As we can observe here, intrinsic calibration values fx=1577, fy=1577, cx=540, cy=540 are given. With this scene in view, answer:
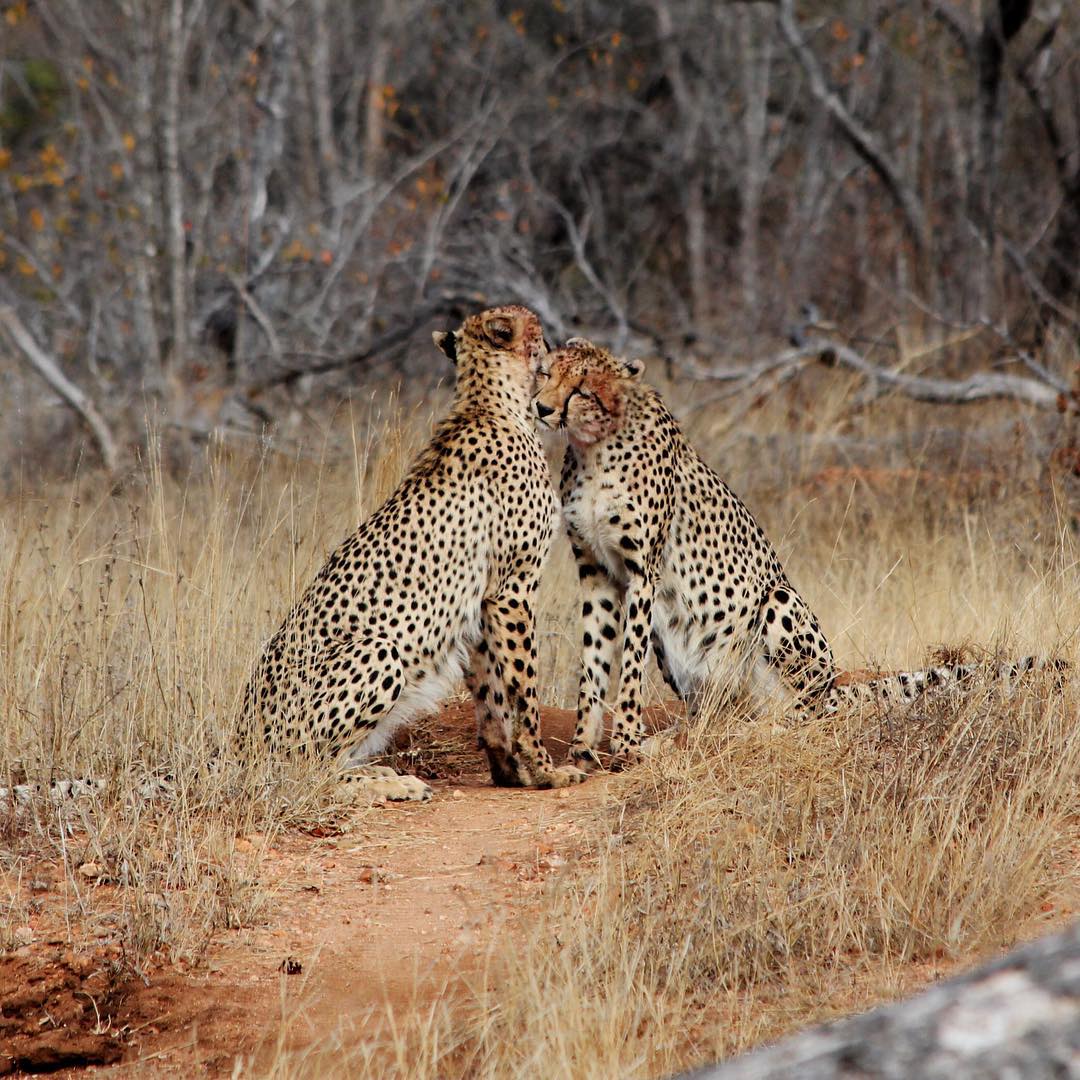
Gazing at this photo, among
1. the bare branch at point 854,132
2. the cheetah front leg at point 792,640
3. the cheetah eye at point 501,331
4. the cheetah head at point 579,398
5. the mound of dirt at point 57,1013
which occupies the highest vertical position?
the bare branch at point 854,132

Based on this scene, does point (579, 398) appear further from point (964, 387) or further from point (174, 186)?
point (174, 186)

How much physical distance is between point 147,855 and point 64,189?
35.0 feet

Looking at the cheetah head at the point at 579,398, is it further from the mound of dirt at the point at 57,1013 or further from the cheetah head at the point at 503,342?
the mound of dirt at the point at 57,1013

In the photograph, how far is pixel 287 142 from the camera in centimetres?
1326

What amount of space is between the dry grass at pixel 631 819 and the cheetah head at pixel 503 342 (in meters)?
0.57

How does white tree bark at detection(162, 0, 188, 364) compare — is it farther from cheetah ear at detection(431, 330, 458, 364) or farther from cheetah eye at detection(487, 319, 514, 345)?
cheetah eye at detection(487, 319, 514, 345)

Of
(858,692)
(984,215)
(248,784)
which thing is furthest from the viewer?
(984,215)

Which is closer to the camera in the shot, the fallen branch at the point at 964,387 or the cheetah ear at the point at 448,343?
the cheetah ear at the point at 448,343

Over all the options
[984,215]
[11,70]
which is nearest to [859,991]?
[984,215]

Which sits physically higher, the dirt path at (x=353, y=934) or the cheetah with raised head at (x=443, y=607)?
the cheetah with raised head at (x=443, y=607)

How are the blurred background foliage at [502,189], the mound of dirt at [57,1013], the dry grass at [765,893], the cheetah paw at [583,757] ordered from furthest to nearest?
the blurred background foliage at [502,189] < the cheetah paw at [583,757] < the mound of dirt at [57,1013] < the dry grass at [765,893]

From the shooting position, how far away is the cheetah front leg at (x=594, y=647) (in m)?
4.55

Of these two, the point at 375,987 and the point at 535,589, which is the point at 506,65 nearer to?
the point at 535,589

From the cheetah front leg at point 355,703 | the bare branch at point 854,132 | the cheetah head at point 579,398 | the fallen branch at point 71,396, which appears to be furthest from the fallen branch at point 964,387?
the cheetah front leg at point 355,703
